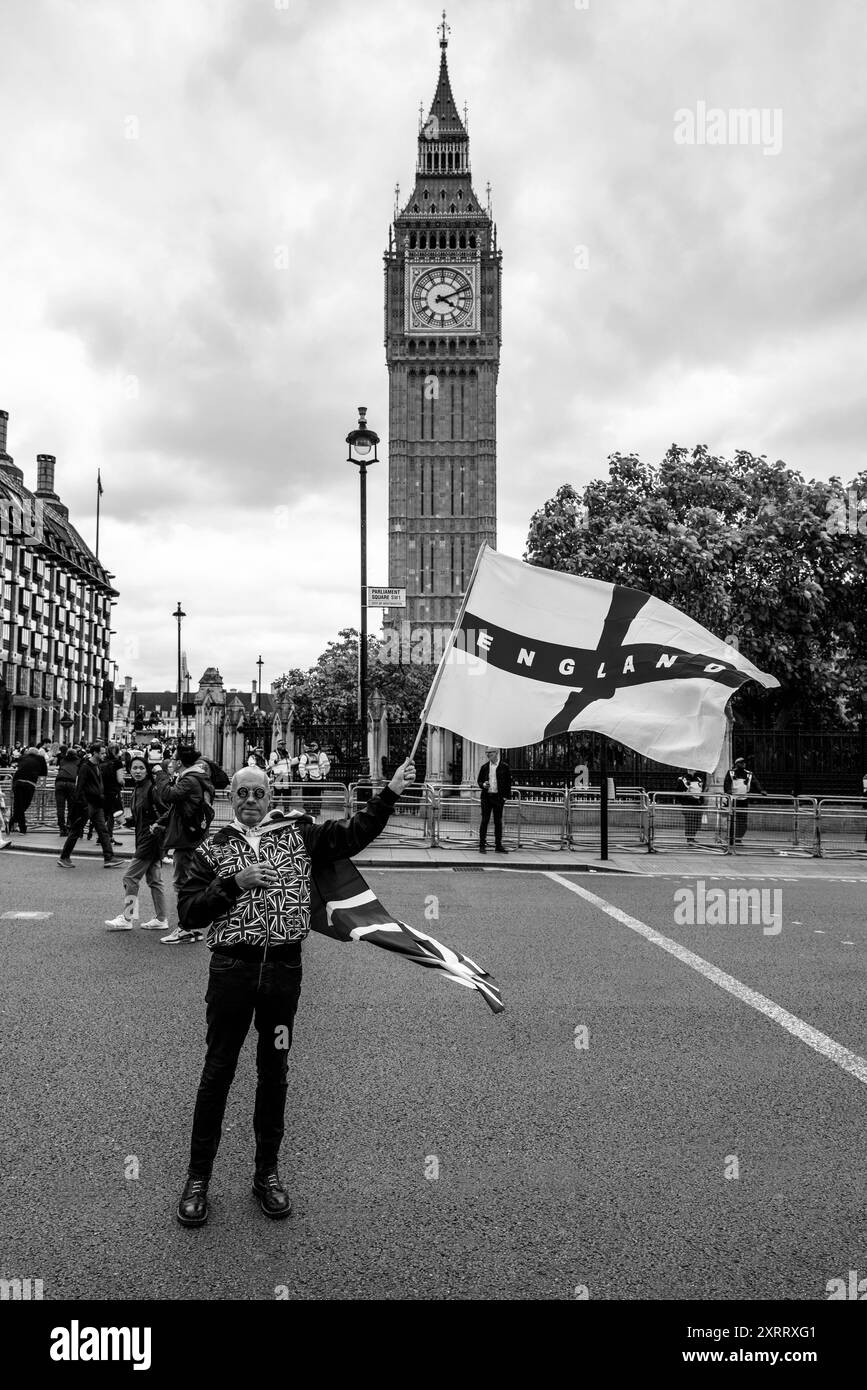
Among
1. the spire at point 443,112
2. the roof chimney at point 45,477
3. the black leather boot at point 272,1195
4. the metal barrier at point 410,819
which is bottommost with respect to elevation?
the black leather boot at point 272,1195

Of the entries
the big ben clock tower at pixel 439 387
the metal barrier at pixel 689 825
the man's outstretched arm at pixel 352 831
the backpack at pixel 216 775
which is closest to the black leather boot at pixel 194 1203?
the man's outstretched arm at pixel 352 831

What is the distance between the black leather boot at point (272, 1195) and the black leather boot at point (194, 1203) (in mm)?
216

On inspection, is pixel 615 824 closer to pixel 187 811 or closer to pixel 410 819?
pixel 410 819

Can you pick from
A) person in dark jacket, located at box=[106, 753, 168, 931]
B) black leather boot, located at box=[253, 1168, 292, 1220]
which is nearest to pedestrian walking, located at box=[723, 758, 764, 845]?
person in dark jacket, located at box=[106, 753, 168, 931]

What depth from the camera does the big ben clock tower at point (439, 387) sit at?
3846 inches

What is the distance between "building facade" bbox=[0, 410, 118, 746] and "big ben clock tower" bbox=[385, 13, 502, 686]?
102 feet

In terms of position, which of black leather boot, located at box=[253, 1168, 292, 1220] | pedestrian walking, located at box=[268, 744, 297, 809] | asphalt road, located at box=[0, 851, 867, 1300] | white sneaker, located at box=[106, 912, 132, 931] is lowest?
asphalt road, located at box=[0, 851, 867, 1300]

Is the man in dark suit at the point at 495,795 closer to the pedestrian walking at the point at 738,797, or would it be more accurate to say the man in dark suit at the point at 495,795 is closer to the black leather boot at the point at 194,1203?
the pedestrian walking at the point at 738,797

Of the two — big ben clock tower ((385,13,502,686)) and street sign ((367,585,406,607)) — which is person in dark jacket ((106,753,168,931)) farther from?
big ben clock tower ((385,13,502,686))

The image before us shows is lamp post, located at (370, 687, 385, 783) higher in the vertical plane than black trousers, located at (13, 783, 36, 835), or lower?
higher

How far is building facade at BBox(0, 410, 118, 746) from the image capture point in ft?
256

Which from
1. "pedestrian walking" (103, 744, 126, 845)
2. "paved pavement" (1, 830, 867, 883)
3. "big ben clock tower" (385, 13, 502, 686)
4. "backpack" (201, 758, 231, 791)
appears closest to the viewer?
"backpack" (201, 758, 231, 791)
